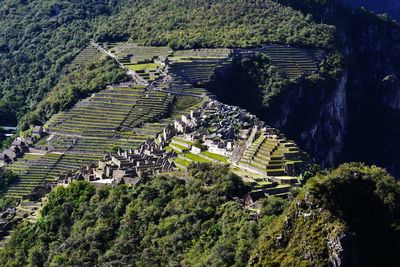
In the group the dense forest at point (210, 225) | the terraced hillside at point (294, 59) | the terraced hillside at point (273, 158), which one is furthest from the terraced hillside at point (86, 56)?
the terraced hillside at point (273, 158)

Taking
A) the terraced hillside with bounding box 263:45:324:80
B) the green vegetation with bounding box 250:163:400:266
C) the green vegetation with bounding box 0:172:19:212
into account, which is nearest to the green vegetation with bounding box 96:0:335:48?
the terraced hillside with bounding box 263:45:324:80

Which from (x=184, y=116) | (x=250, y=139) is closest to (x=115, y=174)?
(x=250, y=139)

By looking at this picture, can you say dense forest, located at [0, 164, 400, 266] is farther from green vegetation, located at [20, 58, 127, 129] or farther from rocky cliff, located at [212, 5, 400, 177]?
rocky cliff, located at [212, 5, 400, 177]

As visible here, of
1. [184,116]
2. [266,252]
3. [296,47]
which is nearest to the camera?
[266,252]

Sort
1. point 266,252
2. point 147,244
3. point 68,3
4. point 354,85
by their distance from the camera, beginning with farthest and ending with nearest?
point 68,3 → point 354,85 → point 147,244 → point 266,252

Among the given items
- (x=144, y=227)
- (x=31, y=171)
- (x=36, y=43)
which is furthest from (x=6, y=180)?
(x=36, y=43)

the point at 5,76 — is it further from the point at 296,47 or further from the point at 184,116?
the point at 184,116

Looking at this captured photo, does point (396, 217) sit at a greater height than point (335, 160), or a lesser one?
greater

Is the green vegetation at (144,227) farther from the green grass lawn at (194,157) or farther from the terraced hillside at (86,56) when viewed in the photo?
the terraced hillside at (86,56)
